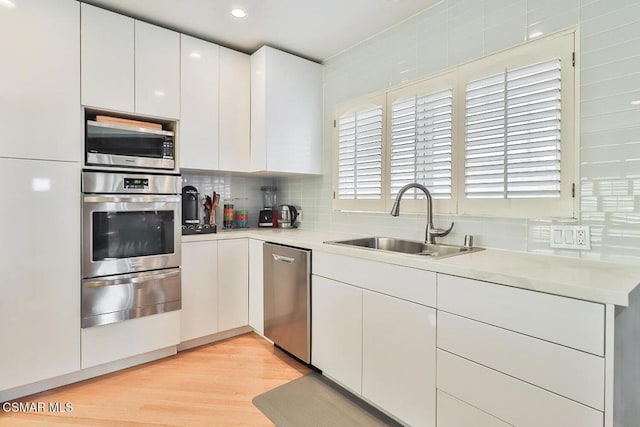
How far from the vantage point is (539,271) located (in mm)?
1219

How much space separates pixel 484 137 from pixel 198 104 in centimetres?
203

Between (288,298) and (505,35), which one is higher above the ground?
(505,35)

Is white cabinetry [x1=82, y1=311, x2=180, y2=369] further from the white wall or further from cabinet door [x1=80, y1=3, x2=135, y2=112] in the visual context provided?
the white wall

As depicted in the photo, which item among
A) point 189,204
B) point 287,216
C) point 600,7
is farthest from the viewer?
point 287,216

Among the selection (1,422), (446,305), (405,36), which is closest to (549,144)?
(446,305)

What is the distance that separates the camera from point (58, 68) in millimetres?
1916

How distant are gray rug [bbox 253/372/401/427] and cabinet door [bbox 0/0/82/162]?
1.76 metres

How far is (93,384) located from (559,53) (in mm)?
3213

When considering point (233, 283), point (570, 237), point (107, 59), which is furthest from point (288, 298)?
point (107, 59)

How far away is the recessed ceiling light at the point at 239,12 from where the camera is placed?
213 centimetres

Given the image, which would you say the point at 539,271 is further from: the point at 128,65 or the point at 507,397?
the point at 128,65

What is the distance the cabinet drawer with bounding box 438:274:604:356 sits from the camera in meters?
0.99

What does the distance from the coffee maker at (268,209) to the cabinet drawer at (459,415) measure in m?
2.23

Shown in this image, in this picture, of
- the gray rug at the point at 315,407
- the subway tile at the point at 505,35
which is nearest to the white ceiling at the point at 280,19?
the subway tile at the point at 505,35
